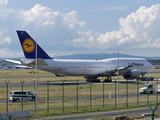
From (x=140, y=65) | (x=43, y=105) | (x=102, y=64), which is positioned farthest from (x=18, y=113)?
(x=140, y=65)

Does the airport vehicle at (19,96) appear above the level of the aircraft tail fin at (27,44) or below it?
below

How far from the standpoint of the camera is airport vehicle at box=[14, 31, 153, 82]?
48.2 metres

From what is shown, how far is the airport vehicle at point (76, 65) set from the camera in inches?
1897

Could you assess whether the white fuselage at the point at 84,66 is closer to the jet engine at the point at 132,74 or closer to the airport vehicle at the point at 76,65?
the airport vehicle at the point at 76,65

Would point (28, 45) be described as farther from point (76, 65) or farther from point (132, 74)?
point (132, 74)

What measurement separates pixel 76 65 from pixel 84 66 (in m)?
1.71

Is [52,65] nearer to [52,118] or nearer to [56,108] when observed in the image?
[56,108]

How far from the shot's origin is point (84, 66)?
183 feet

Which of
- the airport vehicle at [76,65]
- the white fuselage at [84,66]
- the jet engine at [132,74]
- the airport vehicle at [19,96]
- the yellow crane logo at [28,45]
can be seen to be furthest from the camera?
the jet engine at [132,74]

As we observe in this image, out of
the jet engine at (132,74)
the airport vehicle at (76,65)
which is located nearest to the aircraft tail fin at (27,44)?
the airport vehicle at (76,65)

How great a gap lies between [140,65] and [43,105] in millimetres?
36476

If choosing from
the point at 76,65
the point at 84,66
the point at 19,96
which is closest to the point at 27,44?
the point at 76,65

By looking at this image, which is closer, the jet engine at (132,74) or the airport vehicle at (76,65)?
the airport vehicle at (76,65)

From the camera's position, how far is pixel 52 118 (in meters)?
21.5
